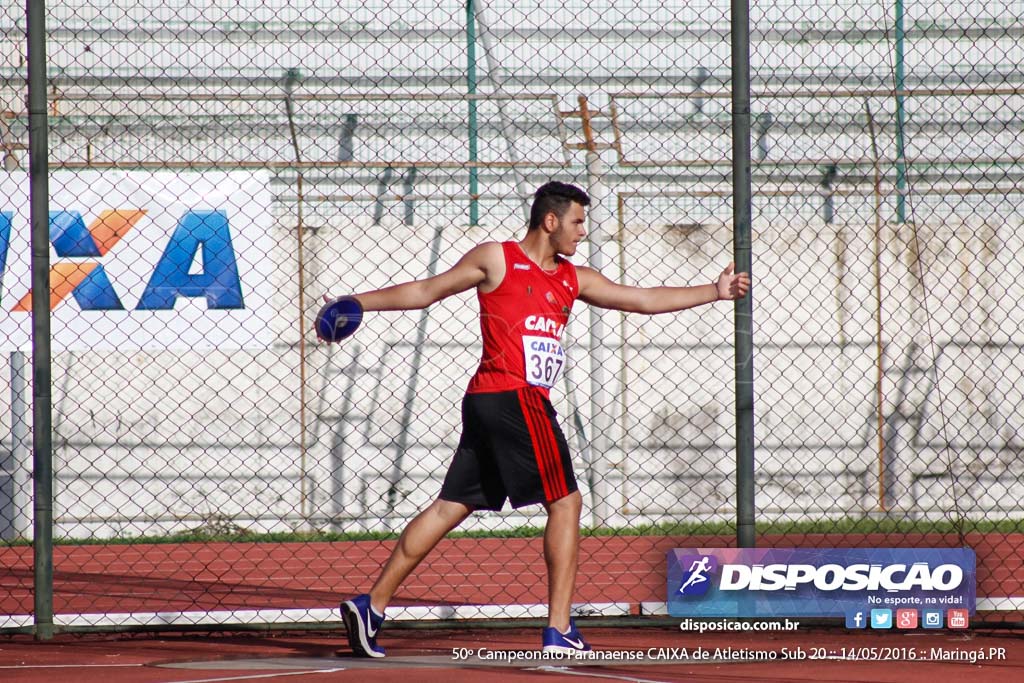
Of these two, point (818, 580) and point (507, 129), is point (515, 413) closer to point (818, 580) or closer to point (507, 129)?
point (818, 580)

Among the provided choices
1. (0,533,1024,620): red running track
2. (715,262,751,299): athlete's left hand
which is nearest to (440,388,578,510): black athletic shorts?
(715,262,751,299): athlete's left hand

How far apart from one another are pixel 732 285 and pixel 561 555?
1302mm

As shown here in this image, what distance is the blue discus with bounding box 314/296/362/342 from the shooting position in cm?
441

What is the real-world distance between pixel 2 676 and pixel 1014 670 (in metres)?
3.88

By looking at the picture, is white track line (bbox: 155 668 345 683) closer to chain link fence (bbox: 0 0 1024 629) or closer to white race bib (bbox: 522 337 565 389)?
white race bib (bbox: 522 337 565 389)

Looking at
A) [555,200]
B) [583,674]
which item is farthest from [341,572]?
[555,200]

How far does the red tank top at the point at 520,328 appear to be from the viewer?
4629 millimetres

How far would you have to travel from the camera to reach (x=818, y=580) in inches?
205

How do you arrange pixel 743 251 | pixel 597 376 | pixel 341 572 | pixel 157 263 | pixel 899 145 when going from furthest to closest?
pixel 899 145, pixel 597 376, pixel 157 263, pixel 341 572, pixel 743 251


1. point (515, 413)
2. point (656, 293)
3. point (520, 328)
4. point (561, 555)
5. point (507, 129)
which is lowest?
point (561, 555)

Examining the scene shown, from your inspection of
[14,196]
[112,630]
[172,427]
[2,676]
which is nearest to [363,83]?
[172,427]

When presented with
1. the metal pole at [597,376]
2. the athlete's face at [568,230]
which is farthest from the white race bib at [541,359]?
the metal pole at [597,376]

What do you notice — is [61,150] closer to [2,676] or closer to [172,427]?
[172,427]

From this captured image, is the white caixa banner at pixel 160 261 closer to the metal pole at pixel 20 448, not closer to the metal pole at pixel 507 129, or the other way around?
the metal pole at pixel 20 448
